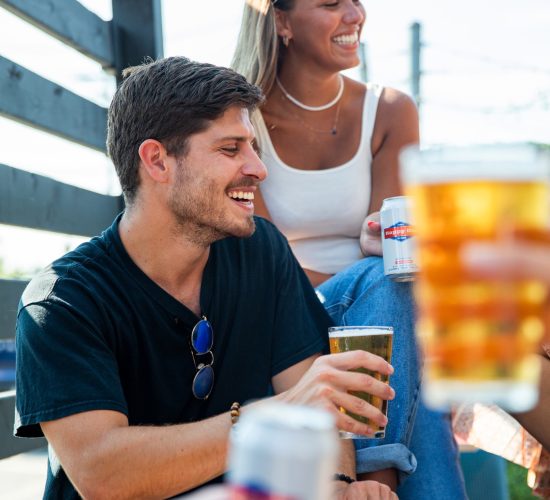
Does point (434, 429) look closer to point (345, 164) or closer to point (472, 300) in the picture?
point (345, 164)

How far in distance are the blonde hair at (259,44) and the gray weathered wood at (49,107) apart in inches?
22.4

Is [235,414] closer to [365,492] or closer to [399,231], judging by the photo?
[365,492]

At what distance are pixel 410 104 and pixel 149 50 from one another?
104 cm

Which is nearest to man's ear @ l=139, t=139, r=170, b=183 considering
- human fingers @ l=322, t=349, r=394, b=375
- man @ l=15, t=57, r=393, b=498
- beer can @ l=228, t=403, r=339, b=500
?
man @ l=15, t=57, r=393, b=498

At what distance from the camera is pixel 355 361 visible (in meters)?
1.68

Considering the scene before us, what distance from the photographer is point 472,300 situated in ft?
2.38

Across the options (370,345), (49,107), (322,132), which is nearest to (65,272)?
(370,345)

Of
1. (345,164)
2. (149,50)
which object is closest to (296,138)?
(345,164)

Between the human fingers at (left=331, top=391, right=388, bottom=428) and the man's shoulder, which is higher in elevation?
the man's shoulder

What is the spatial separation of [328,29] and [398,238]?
1.21 meters

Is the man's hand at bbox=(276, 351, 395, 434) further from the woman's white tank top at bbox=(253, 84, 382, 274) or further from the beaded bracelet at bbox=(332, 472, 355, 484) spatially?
the woman's white tank top at bbox=(253, 84, 382, 274)

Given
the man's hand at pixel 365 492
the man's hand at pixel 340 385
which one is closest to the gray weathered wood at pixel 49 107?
the man's hand at pixel 340 385

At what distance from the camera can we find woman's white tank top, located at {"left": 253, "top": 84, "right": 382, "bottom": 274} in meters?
2.83

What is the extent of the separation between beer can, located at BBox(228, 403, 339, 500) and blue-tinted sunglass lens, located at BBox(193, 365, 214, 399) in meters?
1.55
